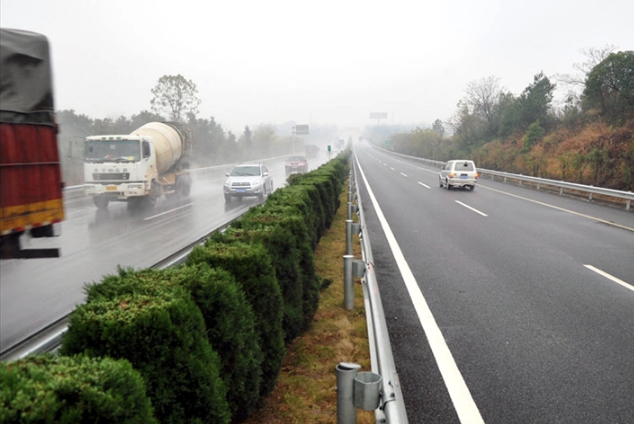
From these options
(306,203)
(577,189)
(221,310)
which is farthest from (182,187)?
(221,310)

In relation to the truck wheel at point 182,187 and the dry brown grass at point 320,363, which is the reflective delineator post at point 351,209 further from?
the truck wheel at point 182,187

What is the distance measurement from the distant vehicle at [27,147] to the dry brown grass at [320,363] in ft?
14.8

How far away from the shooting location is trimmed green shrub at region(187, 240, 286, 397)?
376cm

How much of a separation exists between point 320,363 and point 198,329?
2.47 m

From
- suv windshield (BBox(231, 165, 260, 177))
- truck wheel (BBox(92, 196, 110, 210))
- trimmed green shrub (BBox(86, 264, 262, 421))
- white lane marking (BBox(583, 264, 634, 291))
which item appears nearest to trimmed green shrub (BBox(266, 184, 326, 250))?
trimmed green shrub (BBox(86, 264, 262, 421))

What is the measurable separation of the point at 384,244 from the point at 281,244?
605 centimetres

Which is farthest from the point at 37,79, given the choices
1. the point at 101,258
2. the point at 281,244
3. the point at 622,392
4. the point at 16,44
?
the point at 622,392

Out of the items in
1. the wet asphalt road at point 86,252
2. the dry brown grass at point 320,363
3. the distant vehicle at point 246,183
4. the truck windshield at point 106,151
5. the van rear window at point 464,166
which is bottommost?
the wet asphalt road at point 86,252

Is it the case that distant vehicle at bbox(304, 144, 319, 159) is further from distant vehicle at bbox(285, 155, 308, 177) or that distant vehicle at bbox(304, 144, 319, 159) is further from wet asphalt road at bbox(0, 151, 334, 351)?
wet asphalt road at bbox(0, 151, 334, 351)

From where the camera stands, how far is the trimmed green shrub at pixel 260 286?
3758mm

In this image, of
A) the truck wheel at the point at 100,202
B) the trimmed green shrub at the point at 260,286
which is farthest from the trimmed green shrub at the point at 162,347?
the truck wheel at the point at 100,202

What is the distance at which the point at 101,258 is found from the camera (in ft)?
32.3

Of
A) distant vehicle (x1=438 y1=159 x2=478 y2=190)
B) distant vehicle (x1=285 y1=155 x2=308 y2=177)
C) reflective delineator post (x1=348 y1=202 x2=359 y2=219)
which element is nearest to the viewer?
reflective delineator post (x1=348 y1=202 x2=359 y2=219)

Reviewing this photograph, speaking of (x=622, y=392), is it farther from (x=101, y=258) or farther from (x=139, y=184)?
(x=139, y=184)
